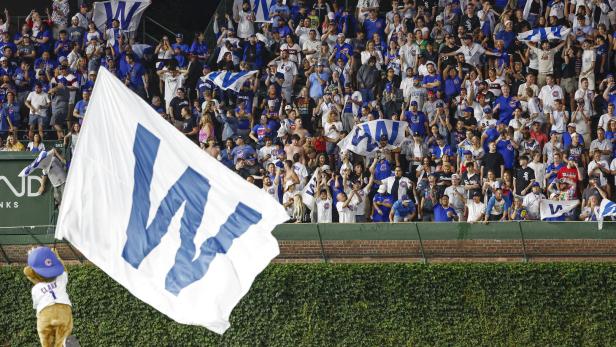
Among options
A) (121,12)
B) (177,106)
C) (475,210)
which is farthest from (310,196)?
(121,12)

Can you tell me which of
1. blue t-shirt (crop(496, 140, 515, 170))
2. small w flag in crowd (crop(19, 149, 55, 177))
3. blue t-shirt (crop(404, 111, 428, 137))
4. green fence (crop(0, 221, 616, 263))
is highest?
blue t-shirt (crop(404, 111, 428, 137))

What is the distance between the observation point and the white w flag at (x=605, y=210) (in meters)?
21.1

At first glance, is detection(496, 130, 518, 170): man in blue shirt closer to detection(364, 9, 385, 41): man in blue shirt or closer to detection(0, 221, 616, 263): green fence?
detection(0, 221, 616, 263): green fence

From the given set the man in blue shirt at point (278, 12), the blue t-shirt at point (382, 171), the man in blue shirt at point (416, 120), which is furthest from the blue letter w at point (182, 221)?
the man in blue shirt at point (278, 12)

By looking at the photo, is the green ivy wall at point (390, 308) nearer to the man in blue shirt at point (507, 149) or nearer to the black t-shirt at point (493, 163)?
the black t-shirt at point (493, 163)

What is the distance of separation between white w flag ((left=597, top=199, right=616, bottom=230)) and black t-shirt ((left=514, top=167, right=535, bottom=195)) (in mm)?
1569

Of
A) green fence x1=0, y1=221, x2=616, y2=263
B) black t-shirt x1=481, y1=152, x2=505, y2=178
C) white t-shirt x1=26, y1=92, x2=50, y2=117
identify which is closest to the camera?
green fence x1=0, y1=221, x2=616, y2=263

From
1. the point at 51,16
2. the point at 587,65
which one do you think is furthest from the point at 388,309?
the point at 51,16

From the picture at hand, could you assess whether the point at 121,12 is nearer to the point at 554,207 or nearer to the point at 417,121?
the point at 417,121

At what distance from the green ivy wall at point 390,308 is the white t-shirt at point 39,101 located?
6008 millimetres

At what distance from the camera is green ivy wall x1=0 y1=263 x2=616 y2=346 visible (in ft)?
68.4

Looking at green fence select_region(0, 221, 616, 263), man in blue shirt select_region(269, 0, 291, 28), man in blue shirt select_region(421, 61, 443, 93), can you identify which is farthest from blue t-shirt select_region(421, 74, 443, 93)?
man in blue shirt select_region(269, 0, 291, 28)

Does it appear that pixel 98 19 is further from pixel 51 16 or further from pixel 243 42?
pixel 243 42

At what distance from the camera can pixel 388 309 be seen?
21.5m
